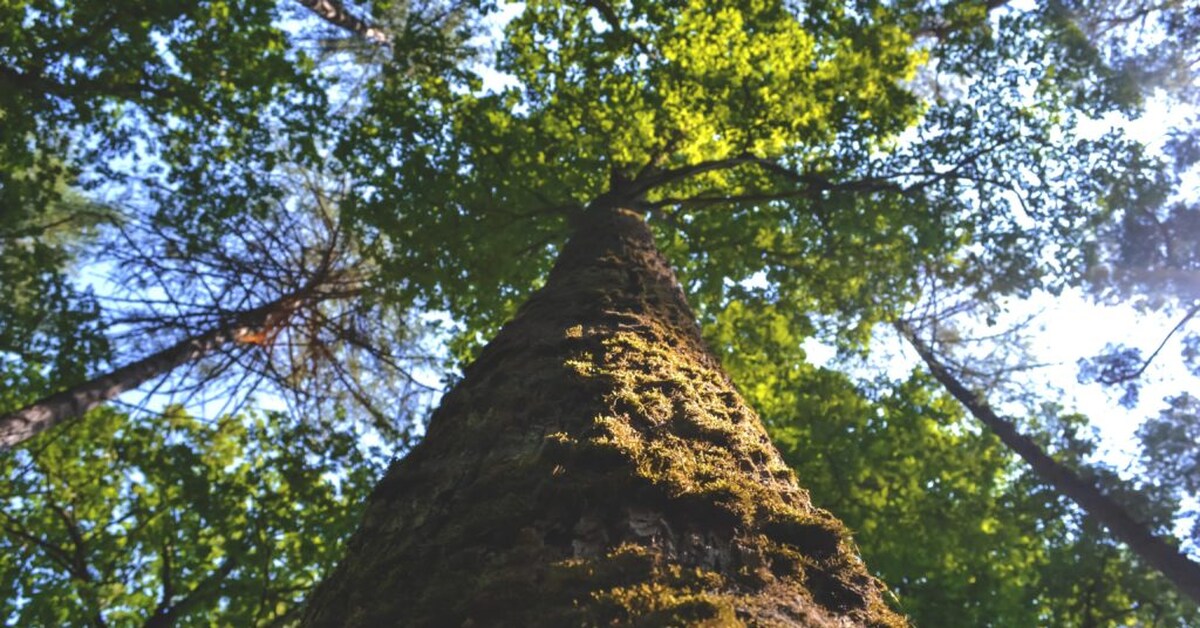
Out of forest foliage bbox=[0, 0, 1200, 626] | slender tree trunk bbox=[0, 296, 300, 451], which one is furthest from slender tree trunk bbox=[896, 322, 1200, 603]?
slender tree trunk bbox=[0, 296, 300, 451]

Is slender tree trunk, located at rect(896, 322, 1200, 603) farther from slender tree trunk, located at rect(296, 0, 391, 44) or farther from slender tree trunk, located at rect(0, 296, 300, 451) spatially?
slender tree trunk, located at rect(296, 0, 391, 44)

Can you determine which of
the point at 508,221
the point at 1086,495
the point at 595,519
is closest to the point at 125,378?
the point at 508,221

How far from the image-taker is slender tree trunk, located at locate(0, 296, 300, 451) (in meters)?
7.13

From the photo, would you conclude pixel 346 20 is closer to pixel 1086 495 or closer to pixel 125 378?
pixel 125 378

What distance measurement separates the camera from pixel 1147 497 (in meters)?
11.4

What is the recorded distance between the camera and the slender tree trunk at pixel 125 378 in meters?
7.13

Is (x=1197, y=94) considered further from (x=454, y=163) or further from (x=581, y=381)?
(x=581, y=381)

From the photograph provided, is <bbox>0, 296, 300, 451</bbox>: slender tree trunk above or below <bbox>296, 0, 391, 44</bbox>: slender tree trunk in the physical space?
below

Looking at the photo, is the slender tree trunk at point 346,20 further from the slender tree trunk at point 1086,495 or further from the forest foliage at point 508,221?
the slender tree trunk at point 1086,495

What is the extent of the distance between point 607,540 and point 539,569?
0.68 ft

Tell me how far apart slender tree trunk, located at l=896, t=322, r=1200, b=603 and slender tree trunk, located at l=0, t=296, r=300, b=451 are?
36.7 feet

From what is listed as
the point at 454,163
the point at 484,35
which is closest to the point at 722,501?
the point at 454,163

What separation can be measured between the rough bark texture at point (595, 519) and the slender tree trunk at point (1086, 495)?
10.0 m

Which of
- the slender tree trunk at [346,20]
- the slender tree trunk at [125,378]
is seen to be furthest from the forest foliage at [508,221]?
the slender tree trunk at [346,20]
